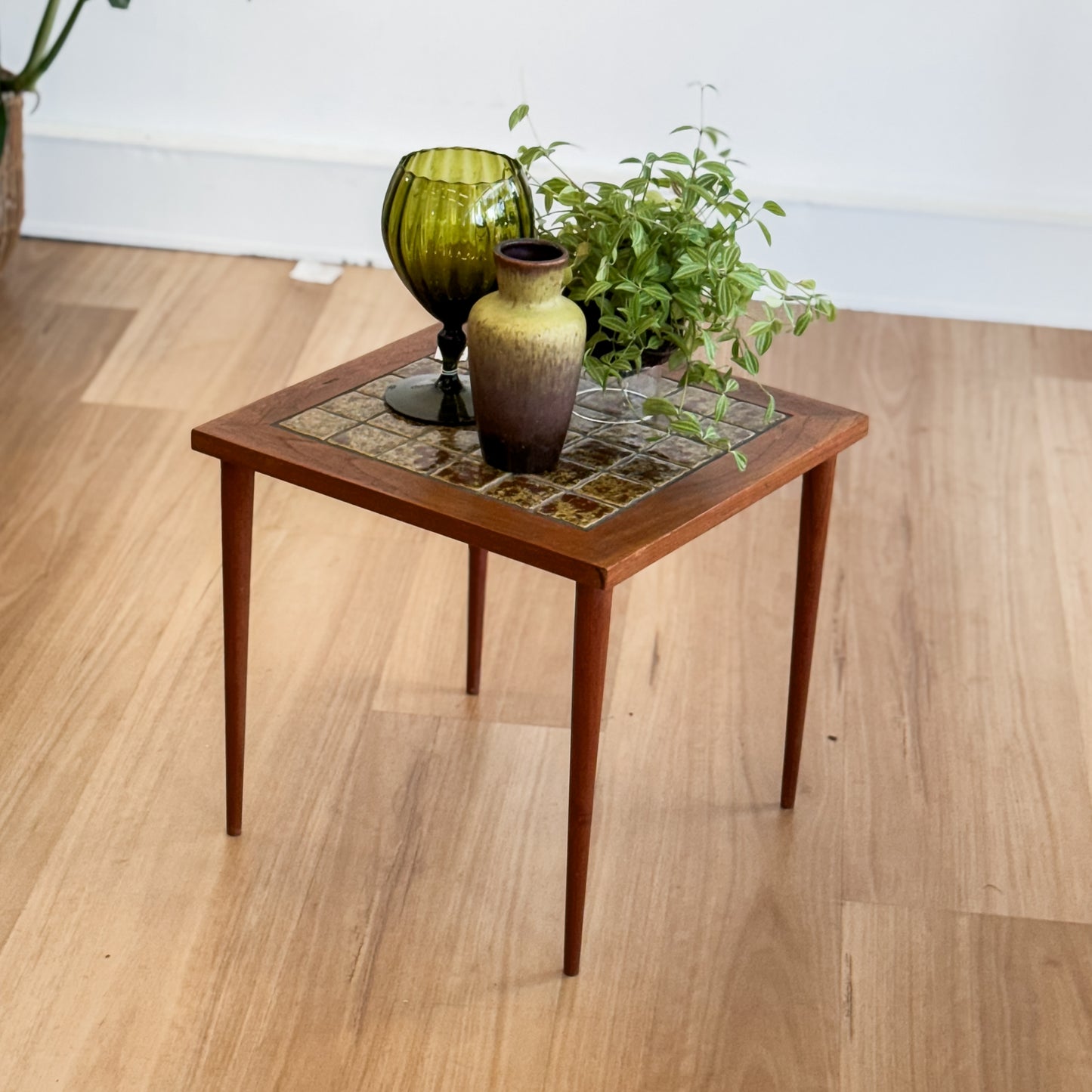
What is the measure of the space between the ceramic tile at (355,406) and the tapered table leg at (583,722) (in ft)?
0.92

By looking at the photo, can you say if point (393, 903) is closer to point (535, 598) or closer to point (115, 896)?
point (115, 896)

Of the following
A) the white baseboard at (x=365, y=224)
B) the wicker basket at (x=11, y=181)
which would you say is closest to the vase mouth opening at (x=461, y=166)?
the wicker basket at (x=11, y=181)

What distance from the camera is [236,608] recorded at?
4.64 feet

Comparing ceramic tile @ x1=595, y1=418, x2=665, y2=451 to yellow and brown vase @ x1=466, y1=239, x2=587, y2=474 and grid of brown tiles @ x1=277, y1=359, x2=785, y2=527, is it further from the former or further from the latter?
yellow and brown vase @ x1=466, y1=239, x2=587, y2=474

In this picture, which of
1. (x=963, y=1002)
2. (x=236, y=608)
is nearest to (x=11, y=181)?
(x=236, y=608)

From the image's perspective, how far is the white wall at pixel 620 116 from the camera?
2.84 m

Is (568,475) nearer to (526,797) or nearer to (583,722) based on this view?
(583,722)

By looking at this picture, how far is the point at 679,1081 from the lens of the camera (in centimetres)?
130

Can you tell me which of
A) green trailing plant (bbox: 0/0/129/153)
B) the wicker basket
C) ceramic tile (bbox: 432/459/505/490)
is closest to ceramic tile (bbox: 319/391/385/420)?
ceramic tile (bbox: 432/459/505/490)

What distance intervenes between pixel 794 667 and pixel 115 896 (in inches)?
28.4

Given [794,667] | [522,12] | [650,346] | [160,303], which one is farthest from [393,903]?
[522,12]

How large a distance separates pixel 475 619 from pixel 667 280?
0.59 m

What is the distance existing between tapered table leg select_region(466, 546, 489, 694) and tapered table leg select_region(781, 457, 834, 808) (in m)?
0.37

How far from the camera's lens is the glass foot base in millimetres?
1347
